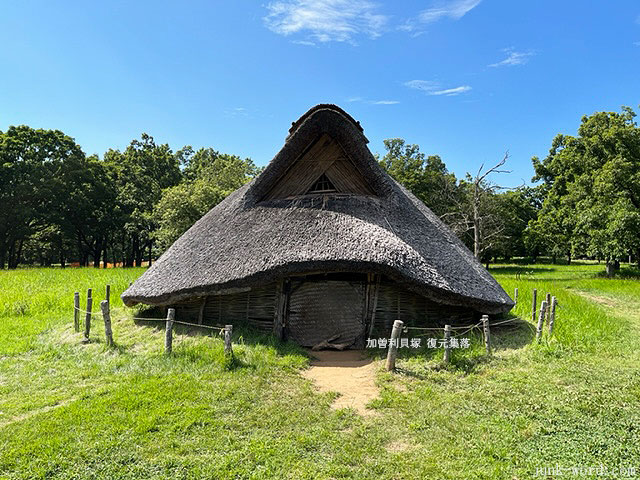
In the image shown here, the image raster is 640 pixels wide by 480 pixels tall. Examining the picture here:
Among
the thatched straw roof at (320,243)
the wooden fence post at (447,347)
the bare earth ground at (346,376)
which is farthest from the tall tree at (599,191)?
the bare earth ground at (346,376)

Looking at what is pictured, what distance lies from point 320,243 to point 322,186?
298 centimetres

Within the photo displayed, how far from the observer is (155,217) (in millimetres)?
33031

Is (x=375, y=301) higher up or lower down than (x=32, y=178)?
lower down

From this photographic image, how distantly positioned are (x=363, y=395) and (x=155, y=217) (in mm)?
30571

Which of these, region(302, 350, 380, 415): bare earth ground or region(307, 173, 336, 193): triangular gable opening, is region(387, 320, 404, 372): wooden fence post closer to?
region(302, 350, 380, 415): bare earth ground

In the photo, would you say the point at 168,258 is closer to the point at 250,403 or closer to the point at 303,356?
the point at 303,356

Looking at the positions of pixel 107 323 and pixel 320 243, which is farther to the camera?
pixel 320 243

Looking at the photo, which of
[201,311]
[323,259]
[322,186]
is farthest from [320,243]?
[201,311]

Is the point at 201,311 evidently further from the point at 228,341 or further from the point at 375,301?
the point at 375,301

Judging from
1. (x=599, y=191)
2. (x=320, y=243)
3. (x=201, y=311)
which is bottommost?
(x=201, y=311)

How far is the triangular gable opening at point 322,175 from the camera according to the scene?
12.0 meters

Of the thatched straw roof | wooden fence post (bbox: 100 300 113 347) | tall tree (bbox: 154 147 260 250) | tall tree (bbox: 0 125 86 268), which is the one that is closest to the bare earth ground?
the thatched straw roof

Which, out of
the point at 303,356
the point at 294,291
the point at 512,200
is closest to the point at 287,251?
the point at 294,291

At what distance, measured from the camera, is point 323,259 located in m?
9.42
